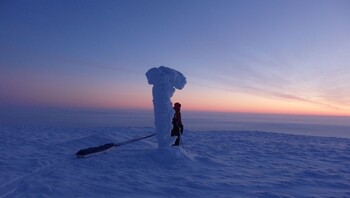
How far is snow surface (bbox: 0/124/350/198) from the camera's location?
887 centimetres

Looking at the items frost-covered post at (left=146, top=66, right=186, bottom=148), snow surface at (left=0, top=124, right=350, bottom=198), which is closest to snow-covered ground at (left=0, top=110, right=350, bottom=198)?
snow surface at (left=0, top=124, right=350, bottom=198)

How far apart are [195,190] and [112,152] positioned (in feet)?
21.8

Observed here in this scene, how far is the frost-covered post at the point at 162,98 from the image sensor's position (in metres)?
15.1

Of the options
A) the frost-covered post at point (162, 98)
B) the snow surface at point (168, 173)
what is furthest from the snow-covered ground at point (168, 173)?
the frost-covered post at point (162, 98)

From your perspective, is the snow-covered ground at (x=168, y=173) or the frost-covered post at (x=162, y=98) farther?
the frost-covered post at (x=162, y=98)

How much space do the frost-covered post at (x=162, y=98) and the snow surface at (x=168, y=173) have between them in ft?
4.70

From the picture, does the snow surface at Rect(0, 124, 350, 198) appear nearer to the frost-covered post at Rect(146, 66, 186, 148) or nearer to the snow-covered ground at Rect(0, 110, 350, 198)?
the snow-covered ground at Rect(0, 110, 350, 198)

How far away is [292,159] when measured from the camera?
14.8 m

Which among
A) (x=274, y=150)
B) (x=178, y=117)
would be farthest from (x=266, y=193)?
(x=274, y=150)

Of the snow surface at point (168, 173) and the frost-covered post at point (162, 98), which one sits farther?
the frost-covered post at point (162, 98)

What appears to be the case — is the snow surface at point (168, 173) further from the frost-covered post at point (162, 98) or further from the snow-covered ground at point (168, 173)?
the frost-covered post at point (162, 98)

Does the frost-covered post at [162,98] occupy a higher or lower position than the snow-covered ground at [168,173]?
higher

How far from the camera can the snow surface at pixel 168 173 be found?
887 centimetres

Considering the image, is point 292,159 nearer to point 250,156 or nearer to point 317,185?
point 250,156
